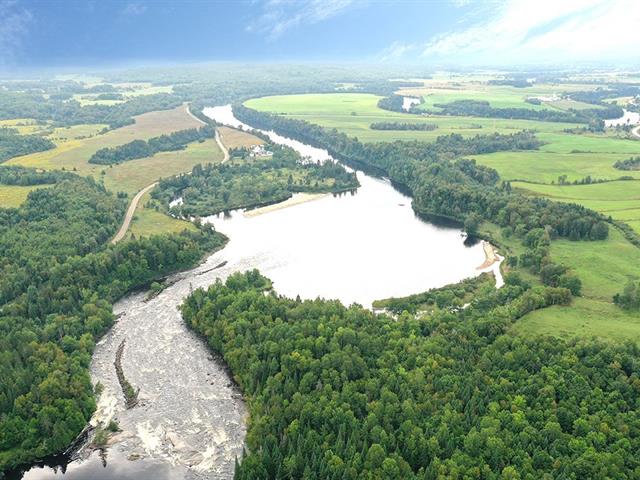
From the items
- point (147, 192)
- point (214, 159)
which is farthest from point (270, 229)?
point (214, 159)

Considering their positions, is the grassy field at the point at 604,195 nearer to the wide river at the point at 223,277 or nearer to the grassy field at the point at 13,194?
the wide river at the point at 223,277

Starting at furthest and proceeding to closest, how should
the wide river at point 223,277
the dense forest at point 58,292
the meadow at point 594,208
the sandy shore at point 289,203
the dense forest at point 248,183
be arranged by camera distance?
the dense forest at point 248,183
the sandy shore at point 289,203
the meadow at point 594,208
the dense forest at point 58,292
the wide river at point 223,277

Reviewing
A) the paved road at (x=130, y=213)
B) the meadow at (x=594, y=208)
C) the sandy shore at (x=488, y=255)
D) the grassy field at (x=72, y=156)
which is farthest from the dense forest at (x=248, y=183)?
the sandy shore at (x=488, y=255)

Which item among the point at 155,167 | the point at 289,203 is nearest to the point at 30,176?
the point at 155,167

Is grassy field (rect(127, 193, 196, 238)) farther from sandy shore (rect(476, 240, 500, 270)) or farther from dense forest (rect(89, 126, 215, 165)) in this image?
sandy shore (rect(476, 240, 500, 270))

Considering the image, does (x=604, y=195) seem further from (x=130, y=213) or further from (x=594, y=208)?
(x=130, y=213)

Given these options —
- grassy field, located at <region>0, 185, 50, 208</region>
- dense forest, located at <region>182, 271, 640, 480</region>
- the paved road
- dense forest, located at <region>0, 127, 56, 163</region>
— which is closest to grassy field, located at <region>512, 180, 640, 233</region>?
dense forest, located at <region>182, 271, 640, 480</region>

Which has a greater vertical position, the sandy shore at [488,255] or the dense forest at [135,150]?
the dense forest at [135,150]

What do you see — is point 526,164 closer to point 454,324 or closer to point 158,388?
point 454,324
